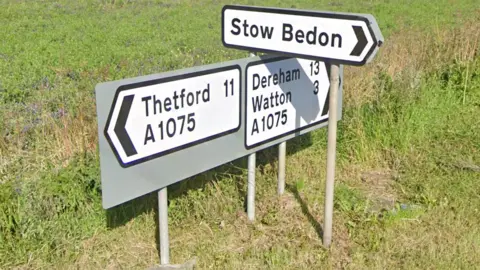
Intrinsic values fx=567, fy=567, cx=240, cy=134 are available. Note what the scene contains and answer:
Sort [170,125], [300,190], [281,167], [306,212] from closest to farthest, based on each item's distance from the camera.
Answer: [170,125] → [306,212] → [281,167] → [300,190]

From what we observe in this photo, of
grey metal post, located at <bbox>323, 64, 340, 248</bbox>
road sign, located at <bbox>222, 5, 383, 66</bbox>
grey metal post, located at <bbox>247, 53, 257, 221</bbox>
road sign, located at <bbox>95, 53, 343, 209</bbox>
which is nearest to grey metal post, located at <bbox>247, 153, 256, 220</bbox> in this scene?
grey metal post, located at <bbox>247, 53, 257, 221</bbox>

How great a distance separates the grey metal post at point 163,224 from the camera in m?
3.03

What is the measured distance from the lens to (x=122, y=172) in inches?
106

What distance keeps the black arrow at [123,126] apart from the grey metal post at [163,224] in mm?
395

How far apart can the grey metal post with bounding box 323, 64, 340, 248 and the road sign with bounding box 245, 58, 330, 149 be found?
17.7 inches

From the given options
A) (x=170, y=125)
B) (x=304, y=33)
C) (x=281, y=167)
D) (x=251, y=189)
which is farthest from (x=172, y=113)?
(x=281, y=167)

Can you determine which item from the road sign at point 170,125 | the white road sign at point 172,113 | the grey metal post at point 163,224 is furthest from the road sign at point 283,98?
the grey metal post at point 163,224

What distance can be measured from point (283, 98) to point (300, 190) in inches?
31.9

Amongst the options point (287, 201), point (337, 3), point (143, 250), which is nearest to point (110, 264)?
point (143, 250)

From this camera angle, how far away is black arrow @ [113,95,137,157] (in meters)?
2.65

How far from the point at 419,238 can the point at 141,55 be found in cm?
762

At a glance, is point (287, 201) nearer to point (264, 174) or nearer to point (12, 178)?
point (264, 174)

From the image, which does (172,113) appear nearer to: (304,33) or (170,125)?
(170,125)

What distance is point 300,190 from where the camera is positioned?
4129 millimetres
